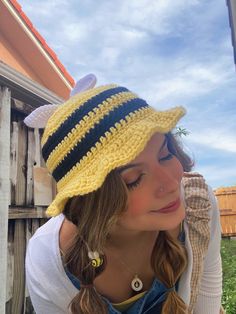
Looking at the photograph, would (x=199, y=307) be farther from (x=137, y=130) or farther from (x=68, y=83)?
(x=68, y=83)

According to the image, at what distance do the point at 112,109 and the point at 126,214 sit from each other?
0.96ft

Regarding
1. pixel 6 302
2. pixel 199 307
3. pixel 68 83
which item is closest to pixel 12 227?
pixel 6 302

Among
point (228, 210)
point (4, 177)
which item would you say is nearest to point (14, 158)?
point (4, 177)

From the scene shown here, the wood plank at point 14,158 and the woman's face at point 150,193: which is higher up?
the wood plank at point 14,158

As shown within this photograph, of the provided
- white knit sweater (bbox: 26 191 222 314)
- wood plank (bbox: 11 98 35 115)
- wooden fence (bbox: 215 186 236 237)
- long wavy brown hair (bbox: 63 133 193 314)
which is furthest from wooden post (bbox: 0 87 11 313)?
wooden fence (bbox: 215 186 236 237)

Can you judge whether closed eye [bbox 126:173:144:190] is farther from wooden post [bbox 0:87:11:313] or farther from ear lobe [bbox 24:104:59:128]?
wooden post [bbox 0:87:11:313]

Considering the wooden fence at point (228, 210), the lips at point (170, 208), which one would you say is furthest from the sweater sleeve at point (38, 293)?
the wooden fence at point (228, 210)

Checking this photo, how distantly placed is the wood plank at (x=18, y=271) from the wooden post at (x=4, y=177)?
7.9 inches

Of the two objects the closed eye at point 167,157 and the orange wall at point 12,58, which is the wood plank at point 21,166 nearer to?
the orange wall at point 12,58

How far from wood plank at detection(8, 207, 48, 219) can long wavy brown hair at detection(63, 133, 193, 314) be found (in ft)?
4.57

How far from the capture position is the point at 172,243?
1.22m

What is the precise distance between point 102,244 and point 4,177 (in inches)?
56.2

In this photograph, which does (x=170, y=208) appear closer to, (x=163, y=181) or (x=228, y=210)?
(x=163, y=181)

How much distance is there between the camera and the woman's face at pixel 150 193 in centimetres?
99
